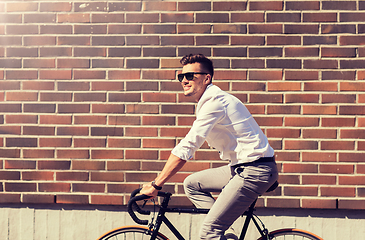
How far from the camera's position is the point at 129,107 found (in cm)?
323

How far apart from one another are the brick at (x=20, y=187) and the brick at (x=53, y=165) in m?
0.21

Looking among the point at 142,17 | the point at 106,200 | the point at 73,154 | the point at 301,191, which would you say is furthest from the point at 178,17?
the point at 301,191

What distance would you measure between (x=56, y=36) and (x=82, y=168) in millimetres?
1368

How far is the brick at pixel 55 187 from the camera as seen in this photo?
129 inches

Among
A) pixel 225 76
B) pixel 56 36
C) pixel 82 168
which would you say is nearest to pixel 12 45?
pixel 56 36

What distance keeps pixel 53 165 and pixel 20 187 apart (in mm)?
418

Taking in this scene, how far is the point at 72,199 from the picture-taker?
328 centimetres

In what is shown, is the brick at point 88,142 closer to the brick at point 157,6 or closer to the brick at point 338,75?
the brick at point 157,6

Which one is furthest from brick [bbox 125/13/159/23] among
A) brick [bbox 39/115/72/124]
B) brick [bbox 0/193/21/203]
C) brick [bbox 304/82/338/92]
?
brick [bbox 0/193/21/203]

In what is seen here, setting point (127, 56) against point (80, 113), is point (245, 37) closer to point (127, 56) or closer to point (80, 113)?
point (127, 56)

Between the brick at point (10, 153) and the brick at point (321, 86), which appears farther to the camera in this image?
the brick at point (10, 153)

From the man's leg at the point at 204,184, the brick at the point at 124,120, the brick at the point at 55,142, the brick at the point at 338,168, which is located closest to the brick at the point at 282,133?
the brick at the point at 338,168

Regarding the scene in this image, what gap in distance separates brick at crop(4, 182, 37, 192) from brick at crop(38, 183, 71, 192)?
86 millimetres

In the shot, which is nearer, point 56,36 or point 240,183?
point 240,183
